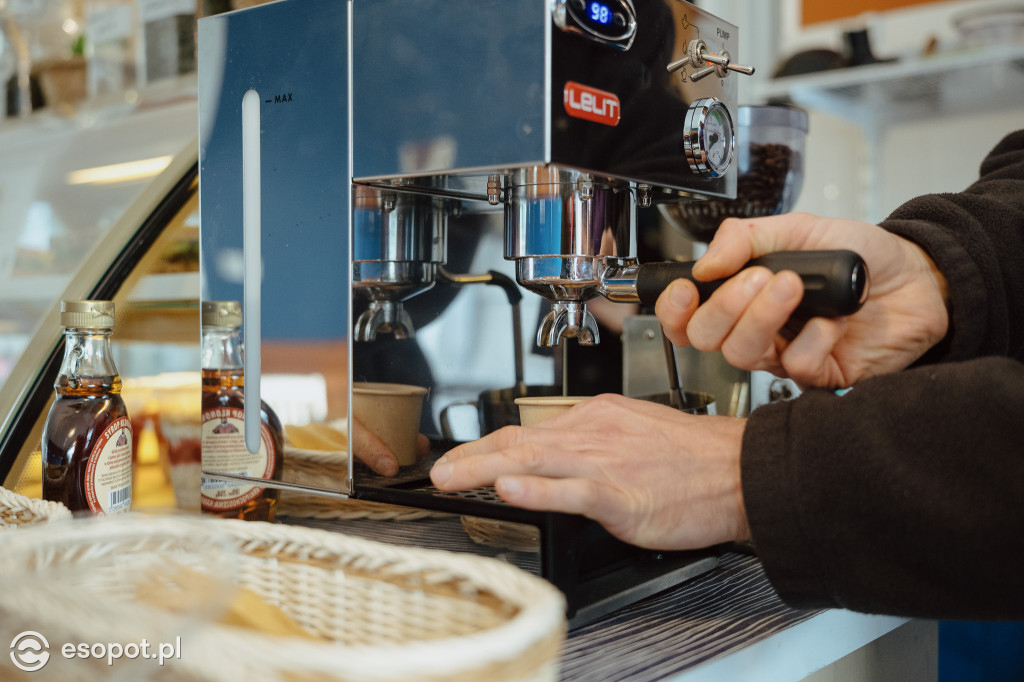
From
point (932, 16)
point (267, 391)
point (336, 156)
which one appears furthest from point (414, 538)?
point (932, 16)

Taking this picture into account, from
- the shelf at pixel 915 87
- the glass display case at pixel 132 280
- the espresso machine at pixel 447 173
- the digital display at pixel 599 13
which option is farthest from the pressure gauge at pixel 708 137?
the shelf at pixel 915 87

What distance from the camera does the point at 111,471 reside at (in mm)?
664

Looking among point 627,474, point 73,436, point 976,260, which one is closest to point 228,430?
point 73,436

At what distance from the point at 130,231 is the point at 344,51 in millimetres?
330

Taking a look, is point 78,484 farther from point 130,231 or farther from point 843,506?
point 843,506

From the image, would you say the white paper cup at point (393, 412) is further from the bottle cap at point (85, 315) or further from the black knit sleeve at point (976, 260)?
the black knit sleeve at point (976, 260)

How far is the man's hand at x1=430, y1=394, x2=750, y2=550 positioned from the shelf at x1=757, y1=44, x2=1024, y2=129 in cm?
130

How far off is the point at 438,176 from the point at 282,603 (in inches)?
12.2

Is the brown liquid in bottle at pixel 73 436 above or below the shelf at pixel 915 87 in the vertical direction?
below

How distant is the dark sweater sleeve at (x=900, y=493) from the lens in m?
0.53

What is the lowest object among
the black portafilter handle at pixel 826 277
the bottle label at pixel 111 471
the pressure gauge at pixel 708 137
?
Result: the bottle label at pixel 111 471

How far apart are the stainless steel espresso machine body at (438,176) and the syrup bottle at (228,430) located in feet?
0.04

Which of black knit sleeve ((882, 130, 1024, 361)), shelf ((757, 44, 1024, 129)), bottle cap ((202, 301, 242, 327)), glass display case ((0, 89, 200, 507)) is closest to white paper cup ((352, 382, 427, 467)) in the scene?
bottle cap ((202, 301, 242, 327))

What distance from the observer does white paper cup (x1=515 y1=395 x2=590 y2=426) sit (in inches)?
27.5
